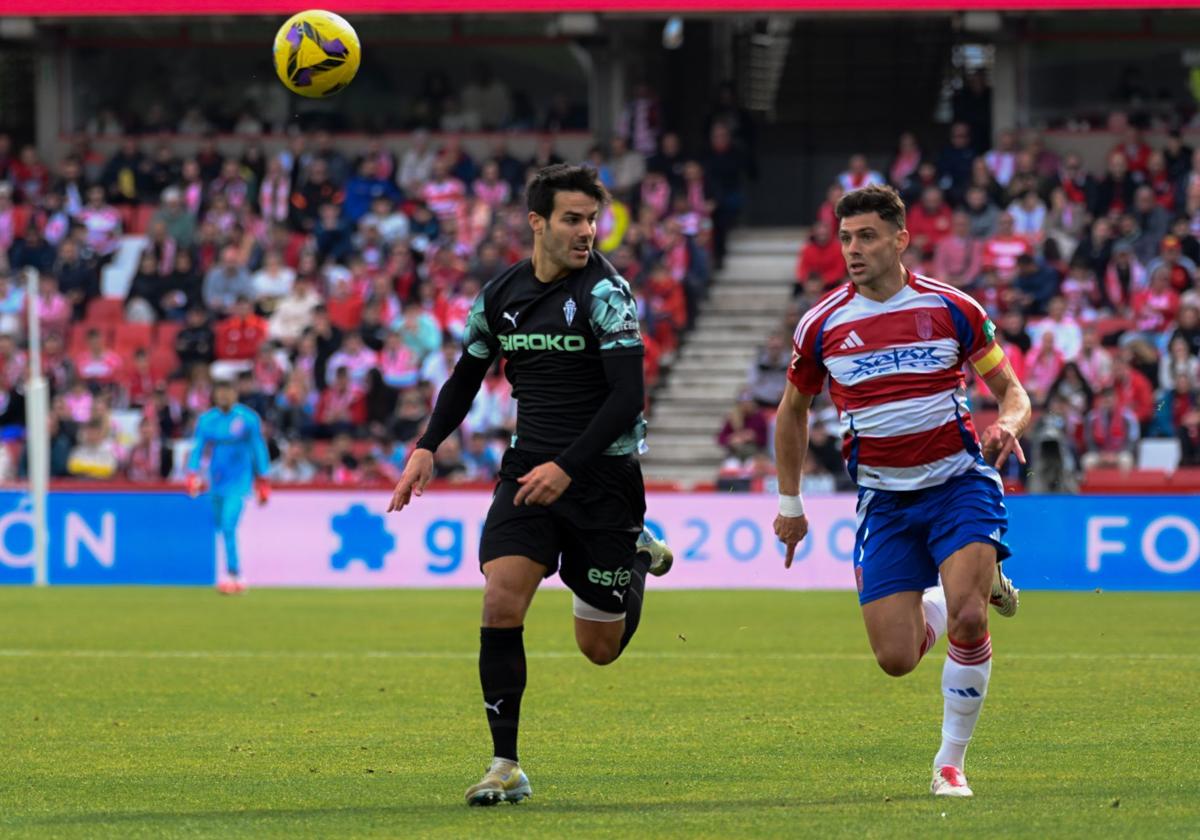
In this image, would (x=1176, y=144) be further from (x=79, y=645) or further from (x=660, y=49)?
(x=79, y=645)

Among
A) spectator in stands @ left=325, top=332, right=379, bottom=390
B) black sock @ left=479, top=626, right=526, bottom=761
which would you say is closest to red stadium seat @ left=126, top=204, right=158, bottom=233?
Result: spectator in stands @ left=325, top=332, right=379, bottom=390

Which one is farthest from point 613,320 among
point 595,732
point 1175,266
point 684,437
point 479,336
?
point 684,437

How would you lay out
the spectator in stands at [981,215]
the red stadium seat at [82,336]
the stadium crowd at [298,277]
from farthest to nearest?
the red stadium seat at [82,336] → the spectator in stands at [981,215] → the stadium crowd at [298,277]

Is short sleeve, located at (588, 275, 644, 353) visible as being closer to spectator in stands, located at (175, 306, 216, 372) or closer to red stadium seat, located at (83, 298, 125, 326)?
spectator in stands, located at (175, 306, 216, 372)

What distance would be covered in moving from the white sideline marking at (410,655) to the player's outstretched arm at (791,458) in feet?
17.9

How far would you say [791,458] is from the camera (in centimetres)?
808

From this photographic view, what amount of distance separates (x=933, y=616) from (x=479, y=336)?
2.04m

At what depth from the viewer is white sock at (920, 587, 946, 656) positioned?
8023mm

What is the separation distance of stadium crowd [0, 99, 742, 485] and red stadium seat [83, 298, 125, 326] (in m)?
0.03

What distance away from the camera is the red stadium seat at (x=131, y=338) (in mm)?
26938

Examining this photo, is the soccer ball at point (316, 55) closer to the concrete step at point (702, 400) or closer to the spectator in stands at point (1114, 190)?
the concrete step at point (702, 400)

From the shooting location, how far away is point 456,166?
28.2 meters

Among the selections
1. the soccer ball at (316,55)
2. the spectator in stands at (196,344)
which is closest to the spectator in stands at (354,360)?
the spectator in stands at (196,344)

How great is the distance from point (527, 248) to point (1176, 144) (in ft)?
26.3
